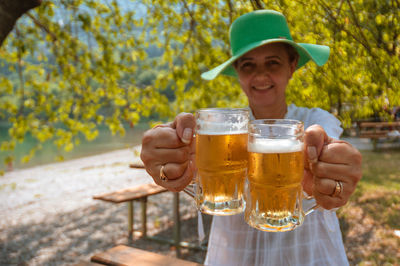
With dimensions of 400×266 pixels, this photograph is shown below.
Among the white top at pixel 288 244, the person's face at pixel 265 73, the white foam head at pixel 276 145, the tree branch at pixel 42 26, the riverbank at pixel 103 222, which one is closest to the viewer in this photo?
the white foam head at pixel 276 145

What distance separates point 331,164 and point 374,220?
546cm

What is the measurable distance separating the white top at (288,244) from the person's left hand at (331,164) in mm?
636

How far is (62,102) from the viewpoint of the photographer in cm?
589

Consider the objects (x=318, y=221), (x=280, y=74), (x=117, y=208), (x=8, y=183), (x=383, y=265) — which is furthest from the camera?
(x=8, y=183)

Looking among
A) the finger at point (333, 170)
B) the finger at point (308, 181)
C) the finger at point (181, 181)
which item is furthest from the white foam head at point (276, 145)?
the finger at point (181, 181)

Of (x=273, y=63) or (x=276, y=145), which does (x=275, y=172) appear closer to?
(x=276, y=145)

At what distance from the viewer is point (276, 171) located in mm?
948

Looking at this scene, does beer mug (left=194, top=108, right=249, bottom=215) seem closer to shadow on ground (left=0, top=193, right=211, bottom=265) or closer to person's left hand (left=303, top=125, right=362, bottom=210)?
person's left hand (left=303, top=125, right=362, bottom=210)

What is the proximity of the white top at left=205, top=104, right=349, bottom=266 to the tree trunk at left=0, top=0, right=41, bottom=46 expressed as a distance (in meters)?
2.86

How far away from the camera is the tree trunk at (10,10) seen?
9.81 ft

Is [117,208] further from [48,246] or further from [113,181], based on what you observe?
[113,181]

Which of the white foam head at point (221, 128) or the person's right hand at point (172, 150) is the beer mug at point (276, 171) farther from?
the person's right hand at point (172, 150)

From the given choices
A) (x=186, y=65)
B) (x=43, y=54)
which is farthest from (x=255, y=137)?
(x=43, y=54)

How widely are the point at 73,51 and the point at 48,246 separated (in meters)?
3.41
